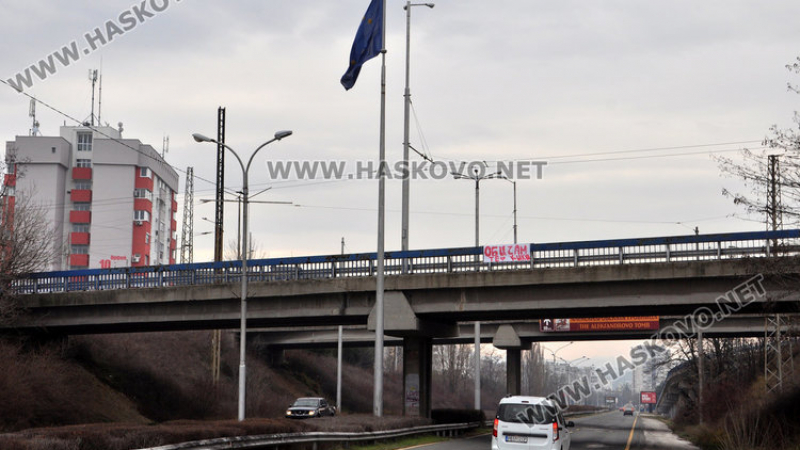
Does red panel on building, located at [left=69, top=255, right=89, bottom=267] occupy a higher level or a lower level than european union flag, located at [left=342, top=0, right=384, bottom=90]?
lower

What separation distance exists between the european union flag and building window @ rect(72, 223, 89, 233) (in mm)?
101021

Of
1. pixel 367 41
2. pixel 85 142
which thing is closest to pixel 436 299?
pixel 367 41

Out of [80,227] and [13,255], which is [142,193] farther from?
[13,255]

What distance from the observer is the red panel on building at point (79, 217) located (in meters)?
123

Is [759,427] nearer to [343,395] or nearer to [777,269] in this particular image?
[777,269]

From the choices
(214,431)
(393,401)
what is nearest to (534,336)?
(393,401)

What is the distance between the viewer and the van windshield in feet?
70.5

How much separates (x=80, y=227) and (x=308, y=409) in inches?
3433

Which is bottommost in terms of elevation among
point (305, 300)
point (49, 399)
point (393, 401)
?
point (393, 401)

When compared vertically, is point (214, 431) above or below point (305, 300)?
below

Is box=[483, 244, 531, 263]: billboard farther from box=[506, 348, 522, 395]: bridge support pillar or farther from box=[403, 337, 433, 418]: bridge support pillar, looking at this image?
box=[506, 348, 522, 395]: bridge support pillar

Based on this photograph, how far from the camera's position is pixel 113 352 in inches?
2303

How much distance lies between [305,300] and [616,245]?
583 inches

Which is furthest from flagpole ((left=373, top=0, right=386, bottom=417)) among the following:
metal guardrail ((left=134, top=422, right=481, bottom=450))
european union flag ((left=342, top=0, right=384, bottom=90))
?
metal guardrail ((left=134, top=422, right=481, bottom=450))
